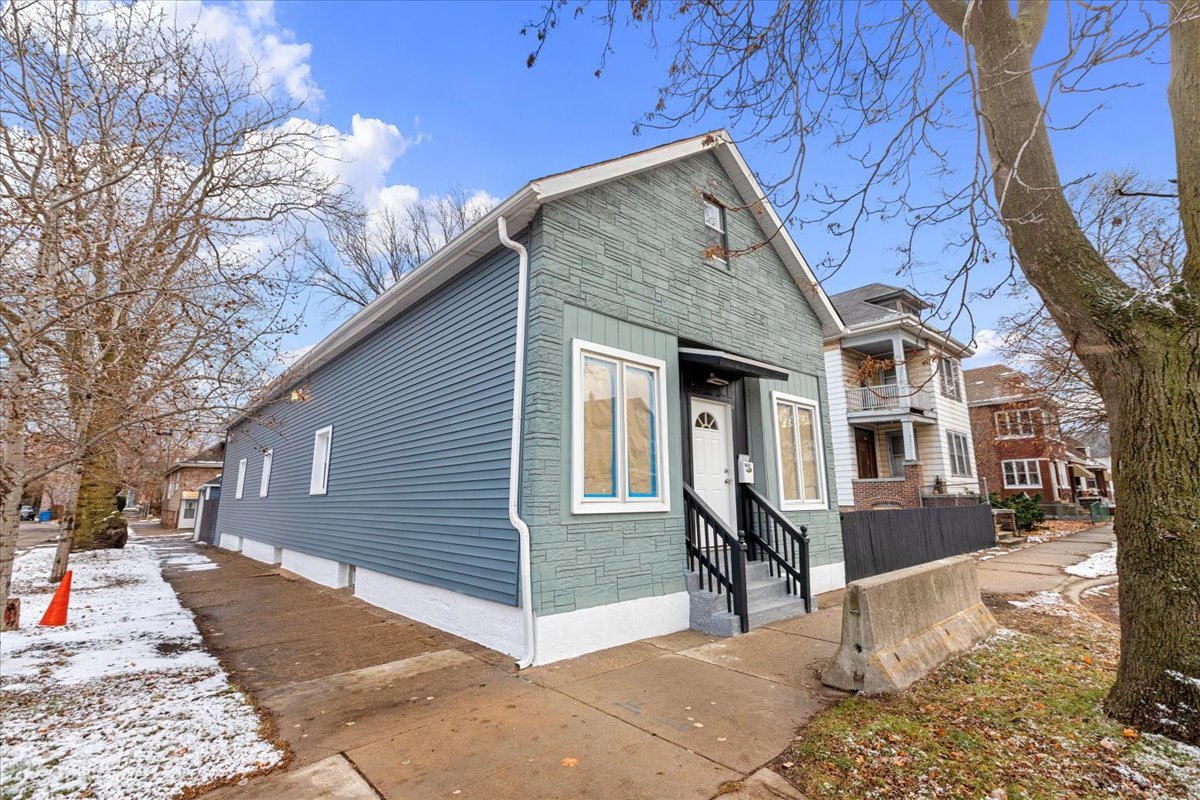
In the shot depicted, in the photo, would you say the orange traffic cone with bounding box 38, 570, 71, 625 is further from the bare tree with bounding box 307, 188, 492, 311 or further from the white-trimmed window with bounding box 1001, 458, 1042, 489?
the white-trimmed window with bounding box 1001, 458, 1042, 489

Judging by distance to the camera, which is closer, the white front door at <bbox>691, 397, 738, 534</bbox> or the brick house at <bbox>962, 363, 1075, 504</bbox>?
the white front door at <bbox>691, 397, 738, 534</bbox>

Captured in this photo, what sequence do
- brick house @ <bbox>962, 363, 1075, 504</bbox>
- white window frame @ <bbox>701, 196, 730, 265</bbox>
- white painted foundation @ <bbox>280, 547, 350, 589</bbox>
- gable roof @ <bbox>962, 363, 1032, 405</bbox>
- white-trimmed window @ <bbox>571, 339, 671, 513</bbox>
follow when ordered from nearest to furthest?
white-trimmed window @ <bbox>571, 339, 671, 513</bbox> < white window frame @ <bbox>701, 196, 730, 265</bbox> < white painted foundation @ <bbox>280, 547, 350, 589</bbox> < gable roof @ <bbox>962, 363, 1032, 405</bbox> < brick house @ <bbox>962, 363, 1075, 504</bbox>

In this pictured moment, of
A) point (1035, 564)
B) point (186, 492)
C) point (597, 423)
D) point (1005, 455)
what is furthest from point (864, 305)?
point (186, 492)

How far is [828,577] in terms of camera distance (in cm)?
816

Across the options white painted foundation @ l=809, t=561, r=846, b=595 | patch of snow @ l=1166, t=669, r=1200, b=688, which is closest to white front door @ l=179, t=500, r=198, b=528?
white painted foundation @ l=809, t=561, r=846, b=595

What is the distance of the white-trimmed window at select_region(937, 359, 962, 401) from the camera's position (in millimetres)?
20047

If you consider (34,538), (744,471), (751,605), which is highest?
(744,471)

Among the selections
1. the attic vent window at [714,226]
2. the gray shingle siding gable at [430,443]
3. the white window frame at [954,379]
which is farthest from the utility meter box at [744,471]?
the white window frame at [954,379]

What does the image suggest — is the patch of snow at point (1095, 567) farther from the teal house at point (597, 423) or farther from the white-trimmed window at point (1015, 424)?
the white-trimmed window at point (1015, 424)

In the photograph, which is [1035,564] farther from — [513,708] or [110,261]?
[110,261]

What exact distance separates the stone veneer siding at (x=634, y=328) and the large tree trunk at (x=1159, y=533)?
3.67m

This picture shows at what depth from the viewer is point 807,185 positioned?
162 inches

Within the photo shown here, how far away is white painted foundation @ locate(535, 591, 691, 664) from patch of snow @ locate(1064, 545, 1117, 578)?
322 inches

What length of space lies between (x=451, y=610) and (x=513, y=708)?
2477 mm
